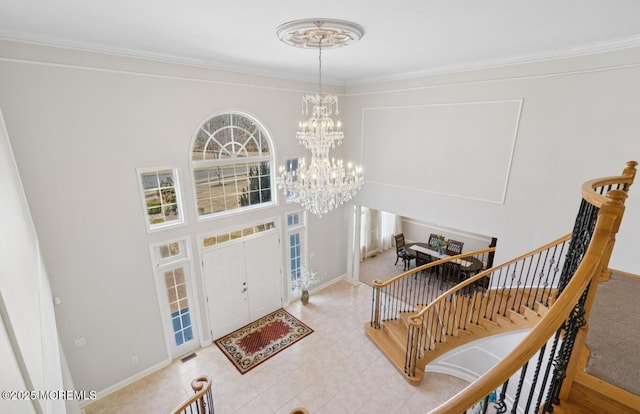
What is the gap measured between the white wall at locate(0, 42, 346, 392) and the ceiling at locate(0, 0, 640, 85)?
351mm

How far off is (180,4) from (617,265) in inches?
235

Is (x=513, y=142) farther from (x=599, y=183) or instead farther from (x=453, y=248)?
(x=453, y=248)

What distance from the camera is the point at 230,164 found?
18.3 feet

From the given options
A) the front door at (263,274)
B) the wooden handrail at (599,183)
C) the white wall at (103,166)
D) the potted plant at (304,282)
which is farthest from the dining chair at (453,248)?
the white wall at (103,166)

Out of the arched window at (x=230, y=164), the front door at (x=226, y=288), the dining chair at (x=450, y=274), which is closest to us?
the arched window at (x=230, y=164)

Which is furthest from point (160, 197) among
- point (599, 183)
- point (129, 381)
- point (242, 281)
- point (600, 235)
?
point (599, 183)

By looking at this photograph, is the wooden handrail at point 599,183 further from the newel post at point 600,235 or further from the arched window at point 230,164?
the arched window at point 230,164

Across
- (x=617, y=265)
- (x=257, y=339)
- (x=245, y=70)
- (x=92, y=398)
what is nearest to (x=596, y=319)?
(x=617, y=265)

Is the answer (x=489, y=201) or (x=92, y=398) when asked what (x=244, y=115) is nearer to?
(x=489, y=201)

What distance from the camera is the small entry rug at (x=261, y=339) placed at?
17.8ft

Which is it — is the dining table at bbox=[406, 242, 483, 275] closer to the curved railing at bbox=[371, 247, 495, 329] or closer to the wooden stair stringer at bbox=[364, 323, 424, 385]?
the curved railing at bbox=[371, 247, 495, 329]

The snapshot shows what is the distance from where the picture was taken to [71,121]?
3.76 metres

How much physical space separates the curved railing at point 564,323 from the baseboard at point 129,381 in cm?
544

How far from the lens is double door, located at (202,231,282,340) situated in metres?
5.68
